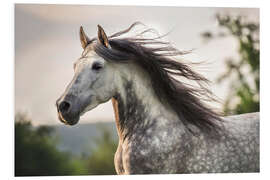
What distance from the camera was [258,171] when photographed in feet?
11.5

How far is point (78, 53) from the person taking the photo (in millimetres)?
4562

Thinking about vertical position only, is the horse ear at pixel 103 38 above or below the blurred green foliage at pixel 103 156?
above

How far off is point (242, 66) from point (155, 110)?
1868mm

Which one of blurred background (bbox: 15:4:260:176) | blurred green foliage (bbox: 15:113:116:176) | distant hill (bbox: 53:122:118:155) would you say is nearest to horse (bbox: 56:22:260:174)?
blurred background (bbox: 15:4:260:176)

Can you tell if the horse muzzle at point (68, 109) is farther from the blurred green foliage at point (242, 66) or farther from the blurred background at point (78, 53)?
the blurred green foliage at point (242, 66)

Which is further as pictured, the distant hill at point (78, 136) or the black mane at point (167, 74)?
the distant hill at point (78, 136)

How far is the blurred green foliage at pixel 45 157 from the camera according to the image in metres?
3.98

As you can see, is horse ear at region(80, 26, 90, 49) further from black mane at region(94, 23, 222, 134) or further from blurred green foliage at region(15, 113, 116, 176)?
blurred green foliage at region(15, 113, 116, 176)

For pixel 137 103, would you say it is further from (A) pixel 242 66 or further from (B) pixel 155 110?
(A) pixel 242 66

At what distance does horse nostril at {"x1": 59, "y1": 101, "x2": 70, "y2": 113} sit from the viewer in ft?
Result: 9.26

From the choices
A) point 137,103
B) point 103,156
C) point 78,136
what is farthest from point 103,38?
point 103,156

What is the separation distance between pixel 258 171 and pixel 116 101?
149cm

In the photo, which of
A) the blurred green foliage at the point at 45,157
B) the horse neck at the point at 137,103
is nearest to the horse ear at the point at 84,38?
the horse neck at the point at 137,103

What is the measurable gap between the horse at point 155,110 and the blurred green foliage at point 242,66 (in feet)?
4.36
